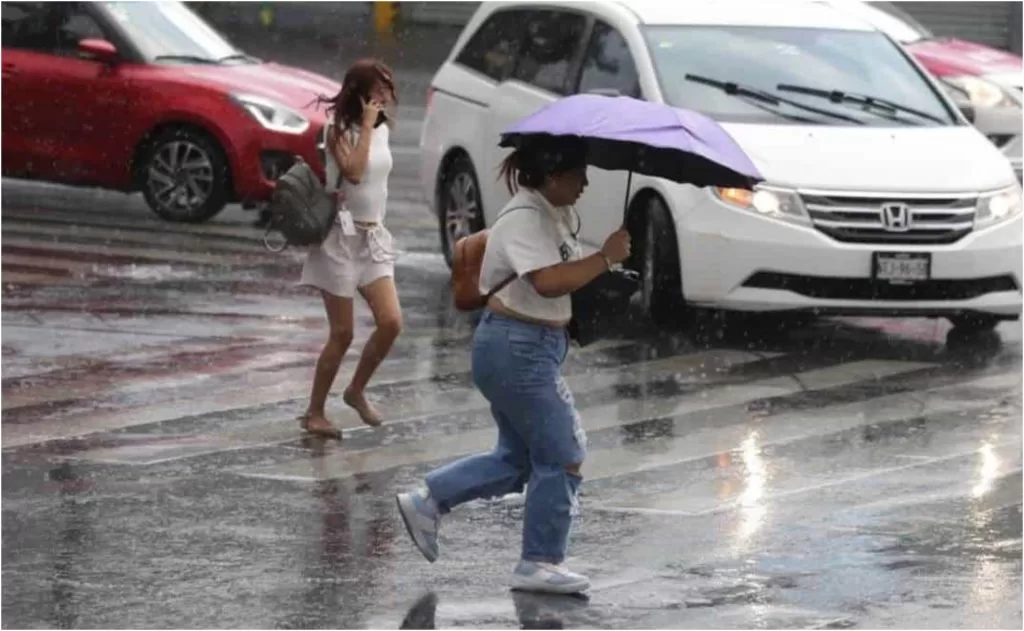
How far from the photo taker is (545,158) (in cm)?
791

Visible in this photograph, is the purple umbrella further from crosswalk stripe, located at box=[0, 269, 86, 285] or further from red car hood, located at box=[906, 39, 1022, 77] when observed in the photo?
red car hood, located at box=[906, 39, 1022, 77]

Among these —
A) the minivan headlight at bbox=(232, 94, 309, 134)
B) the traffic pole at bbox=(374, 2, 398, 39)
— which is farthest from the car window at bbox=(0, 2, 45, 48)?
the traffic pole at bbox=(374, 2, 398, 39)

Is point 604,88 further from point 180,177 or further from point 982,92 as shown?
point 982,92

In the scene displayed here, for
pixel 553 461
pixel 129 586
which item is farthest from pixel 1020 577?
pixel 129 586

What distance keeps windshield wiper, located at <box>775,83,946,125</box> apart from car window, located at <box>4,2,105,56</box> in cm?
645

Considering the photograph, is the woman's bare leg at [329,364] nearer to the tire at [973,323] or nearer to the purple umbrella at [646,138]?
the purple umbrella at [646,138]

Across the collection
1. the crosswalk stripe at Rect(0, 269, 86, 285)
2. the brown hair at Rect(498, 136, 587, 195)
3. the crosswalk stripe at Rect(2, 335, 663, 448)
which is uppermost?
the brown hair at Rect(498, 136, 587, 195)

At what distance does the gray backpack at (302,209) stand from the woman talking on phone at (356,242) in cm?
11

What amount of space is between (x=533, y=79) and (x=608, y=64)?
0.75 m

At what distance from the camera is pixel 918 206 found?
13367 mm

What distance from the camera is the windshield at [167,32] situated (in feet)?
61.7

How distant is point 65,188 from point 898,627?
14.6 meters

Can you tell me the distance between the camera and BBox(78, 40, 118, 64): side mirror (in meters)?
18.5

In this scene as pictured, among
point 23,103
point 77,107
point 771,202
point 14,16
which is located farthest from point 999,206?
point 14,16
